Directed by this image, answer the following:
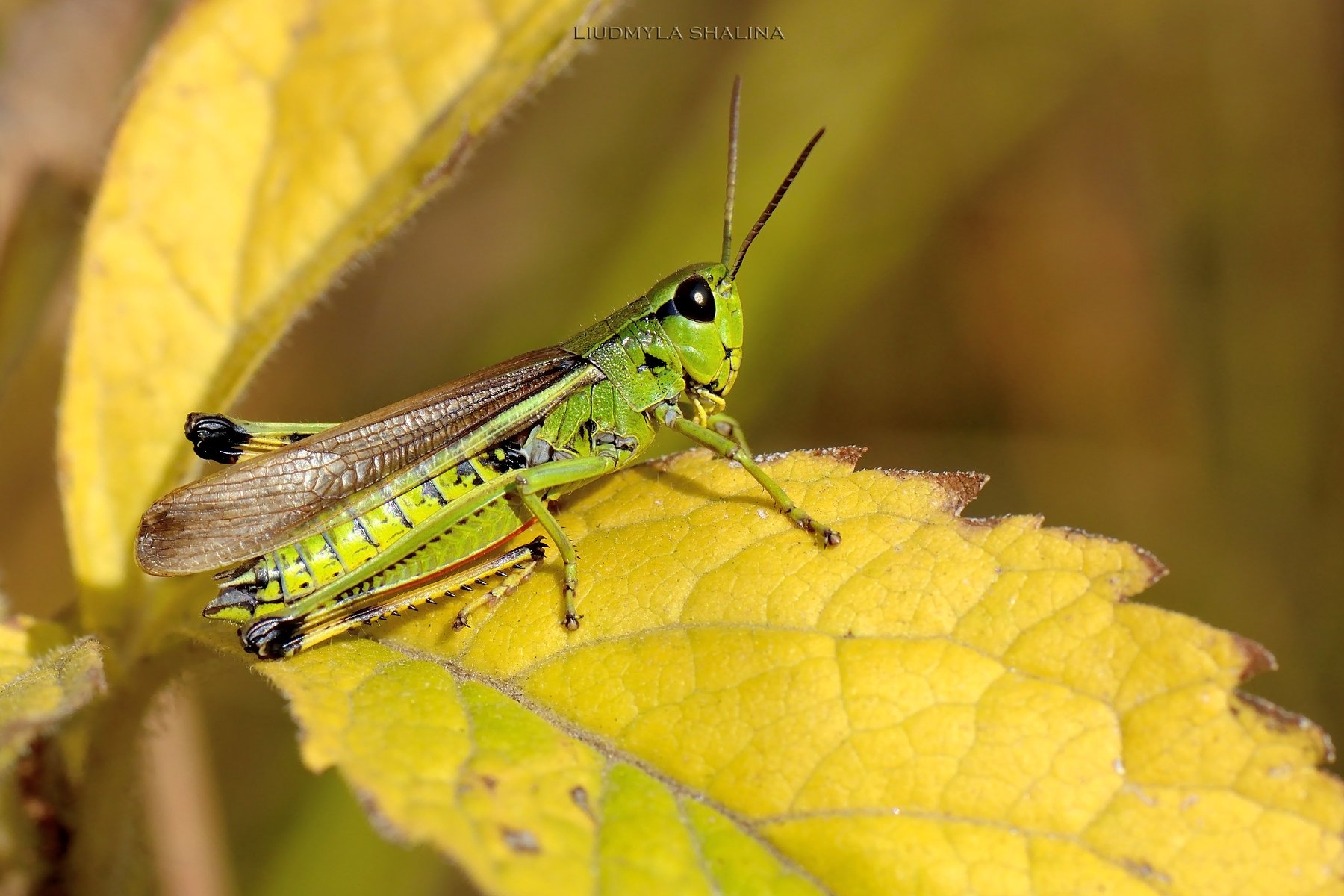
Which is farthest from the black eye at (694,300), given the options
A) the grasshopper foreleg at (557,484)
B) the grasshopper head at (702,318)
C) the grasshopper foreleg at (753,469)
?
the grasshopper foreleg at (557,484)

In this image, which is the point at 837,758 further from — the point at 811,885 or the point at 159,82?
the point at 159,82

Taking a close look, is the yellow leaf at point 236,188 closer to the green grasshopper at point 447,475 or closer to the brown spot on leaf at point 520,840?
the green grasshopper at point 447,475

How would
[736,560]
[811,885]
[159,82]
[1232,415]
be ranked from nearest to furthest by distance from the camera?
[811,885] < [736,560] < [159,82] < [1232,415]

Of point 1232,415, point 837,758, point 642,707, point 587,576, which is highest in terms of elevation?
point 587,576

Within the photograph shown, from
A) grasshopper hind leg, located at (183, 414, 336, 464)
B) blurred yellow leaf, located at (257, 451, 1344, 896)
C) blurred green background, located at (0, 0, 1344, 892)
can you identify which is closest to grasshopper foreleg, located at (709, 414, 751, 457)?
blurred yellow leaf, located at (257, 451, 1344, 896)

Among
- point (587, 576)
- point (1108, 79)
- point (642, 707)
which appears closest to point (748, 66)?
point (1108, 79)
